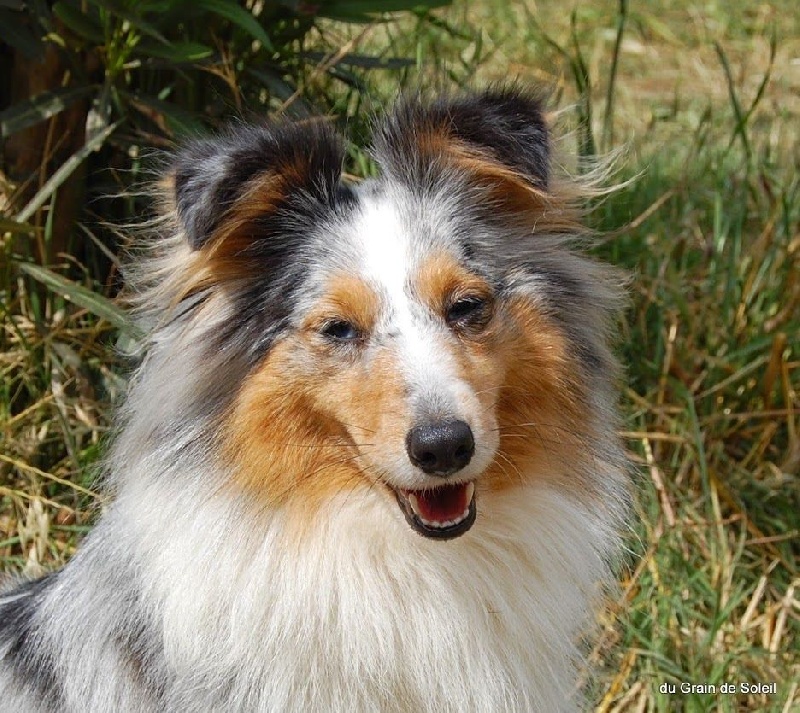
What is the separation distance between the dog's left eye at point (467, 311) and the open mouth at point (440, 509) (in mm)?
409

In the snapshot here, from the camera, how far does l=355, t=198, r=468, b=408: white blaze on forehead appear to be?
2635 millimetres

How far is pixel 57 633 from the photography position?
309cm

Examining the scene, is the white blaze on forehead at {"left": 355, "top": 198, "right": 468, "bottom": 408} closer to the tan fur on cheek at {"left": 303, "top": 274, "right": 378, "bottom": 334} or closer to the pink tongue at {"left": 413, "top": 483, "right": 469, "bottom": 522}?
the tan fur on cheek at {"left": 303, "top": 274, "right": 378, "bottom": 334}

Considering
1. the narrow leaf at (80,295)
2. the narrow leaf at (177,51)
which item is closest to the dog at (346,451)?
the narrow leaf at (80,295)

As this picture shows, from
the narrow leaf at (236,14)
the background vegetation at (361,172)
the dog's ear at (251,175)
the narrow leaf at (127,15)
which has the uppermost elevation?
the narrow leaf at (127,15)

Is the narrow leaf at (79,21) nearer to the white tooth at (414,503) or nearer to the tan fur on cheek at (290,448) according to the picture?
the tan fur on cheek at (290,448)

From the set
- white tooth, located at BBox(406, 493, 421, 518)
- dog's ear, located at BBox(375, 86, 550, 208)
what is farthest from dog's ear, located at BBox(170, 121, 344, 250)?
white tooth, located at BBox(406, 493, 421, 518)

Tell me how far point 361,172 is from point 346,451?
184 cm

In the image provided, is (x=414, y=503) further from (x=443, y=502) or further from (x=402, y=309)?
(x=402, y=309)

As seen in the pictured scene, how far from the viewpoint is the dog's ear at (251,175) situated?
2746mm

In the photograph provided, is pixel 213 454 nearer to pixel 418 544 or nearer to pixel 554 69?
pixel 418 544

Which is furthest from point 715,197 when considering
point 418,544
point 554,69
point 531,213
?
point 418,544

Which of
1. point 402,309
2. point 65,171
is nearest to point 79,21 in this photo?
point 65,171

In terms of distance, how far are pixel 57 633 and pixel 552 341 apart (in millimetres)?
1555
